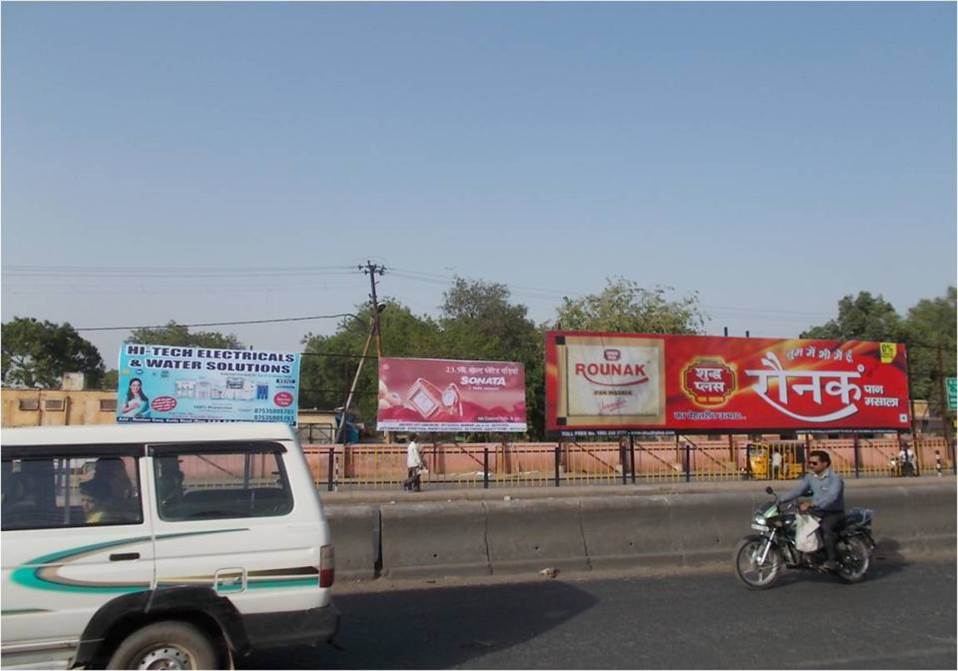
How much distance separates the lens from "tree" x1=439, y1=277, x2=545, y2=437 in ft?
164

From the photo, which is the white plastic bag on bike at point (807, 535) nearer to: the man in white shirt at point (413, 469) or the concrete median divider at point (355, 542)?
the concrete median divider at point (355, 542)

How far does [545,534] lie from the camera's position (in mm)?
10062

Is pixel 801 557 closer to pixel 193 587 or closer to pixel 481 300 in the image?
pixel 193 587

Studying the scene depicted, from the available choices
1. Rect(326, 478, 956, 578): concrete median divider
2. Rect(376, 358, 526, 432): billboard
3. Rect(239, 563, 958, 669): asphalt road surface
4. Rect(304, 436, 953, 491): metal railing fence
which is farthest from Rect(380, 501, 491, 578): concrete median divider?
Rect(376, 358, 526, 432): billboard

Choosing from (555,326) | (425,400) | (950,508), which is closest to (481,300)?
(555,326)

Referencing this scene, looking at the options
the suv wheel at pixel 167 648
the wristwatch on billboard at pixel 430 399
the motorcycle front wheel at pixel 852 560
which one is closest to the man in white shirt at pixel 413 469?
the wristwatch on billboard at pixel 430 399

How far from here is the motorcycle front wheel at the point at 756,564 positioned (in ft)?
29.9

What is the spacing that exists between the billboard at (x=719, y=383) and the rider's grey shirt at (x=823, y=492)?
41.6ft

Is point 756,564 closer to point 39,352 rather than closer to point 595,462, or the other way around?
point 595,462

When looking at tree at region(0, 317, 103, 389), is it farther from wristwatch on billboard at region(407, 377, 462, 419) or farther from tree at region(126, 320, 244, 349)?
wristwatch on billboard at region(407, 377, 462, 419)

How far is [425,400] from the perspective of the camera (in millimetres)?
25453

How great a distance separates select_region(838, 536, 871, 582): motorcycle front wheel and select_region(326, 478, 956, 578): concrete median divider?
4.83 ft

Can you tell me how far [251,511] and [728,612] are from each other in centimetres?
477

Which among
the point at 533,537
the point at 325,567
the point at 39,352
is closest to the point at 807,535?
the point at 533,537
